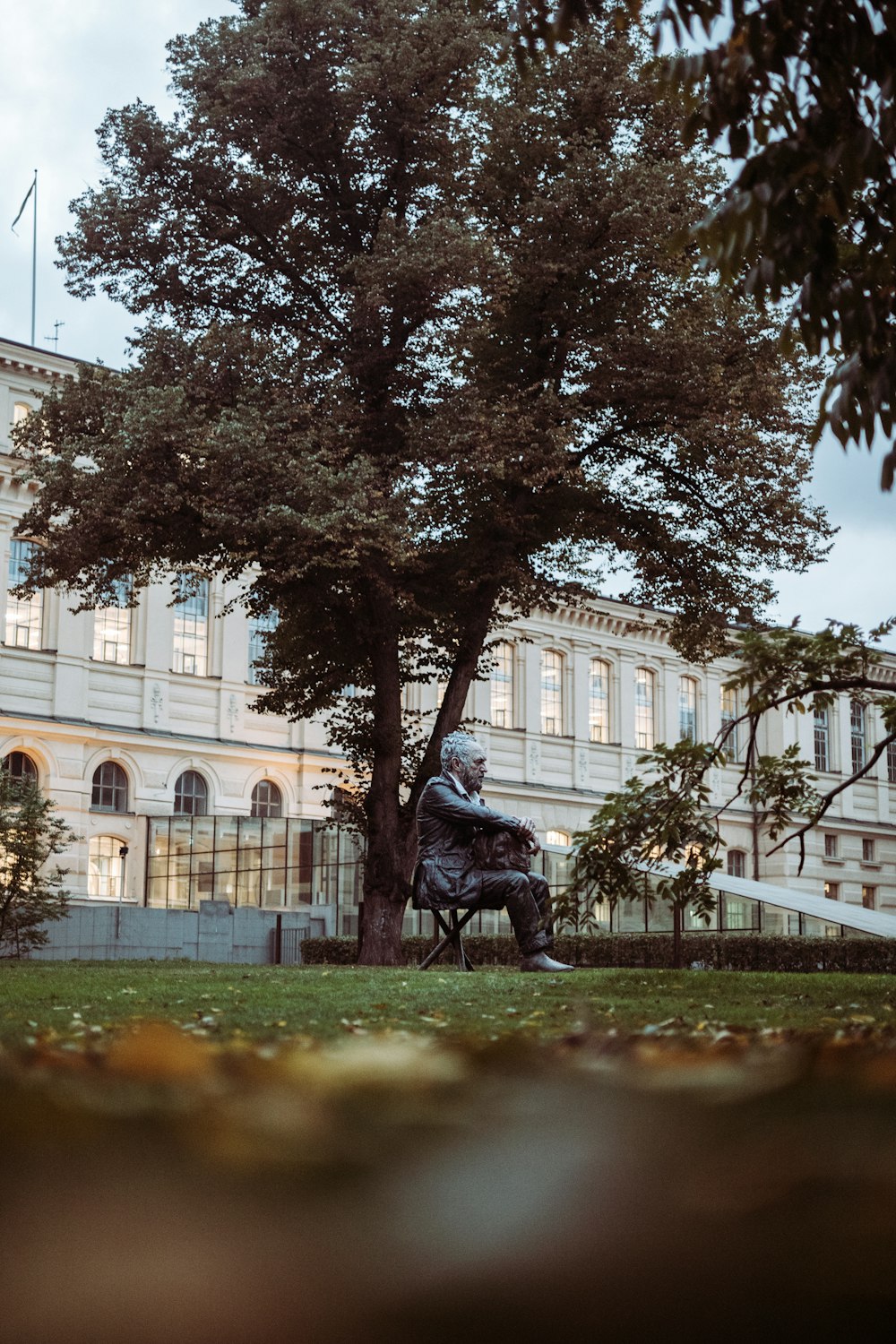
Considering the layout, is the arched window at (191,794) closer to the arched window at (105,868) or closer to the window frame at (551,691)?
the arched window at (105,868)

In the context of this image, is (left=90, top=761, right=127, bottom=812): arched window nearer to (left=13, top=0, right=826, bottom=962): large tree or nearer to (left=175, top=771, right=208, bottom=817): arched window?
(left=175, top=771, right=208, bottom=817): arched window

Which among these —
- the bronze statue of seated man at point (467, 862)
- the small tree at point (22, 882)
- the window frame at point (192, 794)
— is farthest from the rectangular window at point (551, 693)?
the bronze statue of seated man at point (467, 862)

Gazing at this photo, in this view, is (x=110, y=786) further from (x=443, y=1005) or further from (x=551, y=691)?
(x=443, y=1005)

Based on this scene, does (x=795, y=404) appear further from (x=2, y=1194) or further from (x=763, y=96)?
(x=2, y=1194)

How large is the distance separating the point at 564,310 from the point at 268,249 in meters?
4.49

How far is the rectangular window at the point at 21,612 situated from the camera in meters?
38.1

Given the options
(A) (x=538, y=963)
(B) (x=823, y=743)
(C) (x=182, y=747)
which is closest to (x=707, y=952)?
(A) (x=538, y=963)

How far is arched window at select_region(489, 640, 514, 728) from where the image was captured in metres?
51.2

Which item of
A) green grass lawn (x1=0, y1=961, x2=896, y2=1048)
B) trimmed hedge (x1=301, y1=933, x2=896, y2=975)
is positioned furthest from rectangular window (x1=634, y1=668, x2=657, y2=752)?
green grass lawn (x1=0, y1=961, x2=896, y2=1048)

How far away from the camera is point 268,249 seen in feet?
70.5

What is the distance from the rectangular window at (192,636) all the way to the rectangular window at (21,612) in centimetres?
438

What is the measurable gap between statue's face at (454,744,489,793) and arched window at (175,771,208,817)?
30.3m

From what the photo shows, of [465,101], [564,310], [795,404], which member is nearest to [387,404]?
[564,310]

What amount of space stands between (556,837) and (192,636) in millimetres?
15800
